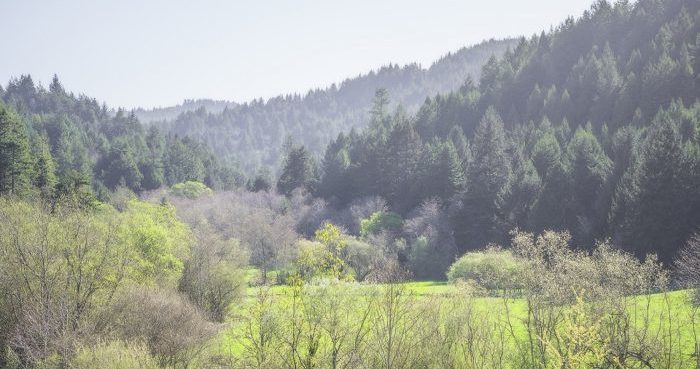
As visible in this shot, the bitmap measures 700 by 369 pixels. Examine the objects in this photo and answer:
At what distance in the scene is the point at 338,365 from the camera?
19547mm

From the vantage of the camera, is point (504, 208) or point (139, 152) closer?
point (504, 208)

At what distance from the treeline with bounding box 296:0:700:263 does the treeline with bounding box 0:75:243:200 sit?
2782 centimetres

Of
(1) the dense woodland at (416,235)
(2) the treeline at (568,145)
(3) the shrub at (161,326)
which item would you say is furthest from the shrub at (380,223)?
(3) the shrub at (161,326)

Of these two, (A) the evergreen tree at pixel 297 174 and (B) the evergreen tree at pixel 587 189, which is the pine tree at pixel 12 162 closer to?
(A) the evergreen tree at pixel 297 174

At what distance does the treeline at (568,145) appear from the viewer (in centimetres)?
4053

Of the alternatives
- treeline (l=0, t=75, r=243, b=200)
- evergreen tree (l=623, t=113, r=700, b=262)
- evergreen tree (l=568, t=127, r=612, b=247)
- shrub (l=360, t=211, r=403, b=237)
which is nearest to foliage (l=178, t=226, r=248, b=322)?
treeline (l=0, t=75, r=243, b=200)

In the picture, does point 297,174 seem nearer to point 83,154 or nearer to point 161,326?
point 83,154

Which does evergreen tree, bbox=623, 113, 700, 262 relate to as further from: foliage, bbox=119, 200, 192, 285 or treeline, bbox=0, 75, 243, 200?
treeline, bbox=0, 75, 243, 200

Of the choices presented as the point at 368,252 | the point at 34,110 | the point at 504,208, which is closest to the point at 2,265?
the point at 368,252

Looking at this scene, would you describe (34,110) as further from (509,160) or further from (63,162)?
(509,160)

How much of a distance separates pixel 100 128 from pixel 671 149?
118m

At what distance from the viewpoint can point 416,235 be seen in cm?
5716

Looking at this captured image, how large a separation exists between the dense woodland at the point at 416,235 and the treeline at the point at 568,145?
23 cm

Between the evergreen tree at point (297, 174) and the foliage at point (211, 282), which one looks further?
the evergreen tree at point (297, 174)
